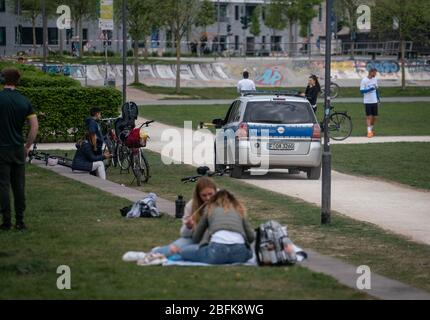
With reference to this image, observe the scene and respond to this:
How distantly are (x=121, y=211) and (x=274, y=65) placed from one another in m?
54.4

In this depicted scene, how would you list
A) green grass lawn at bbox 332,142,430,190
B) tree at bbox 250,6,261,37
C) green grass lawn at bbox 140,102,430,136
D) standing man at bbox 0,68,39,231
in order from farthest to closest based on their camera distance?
tree at bbox 250,6,261,37 < green grass lawn at bbox 140,102,430,136 < green grass lawn at bbox 332,142,430,190 < standing man at bbox 0,68,39,231

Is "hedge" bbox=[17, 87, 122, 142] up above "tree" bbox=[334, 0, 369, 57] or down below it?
below

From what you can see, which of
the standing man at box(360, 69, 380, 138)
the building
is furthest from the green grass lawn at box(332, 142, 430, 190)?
the building

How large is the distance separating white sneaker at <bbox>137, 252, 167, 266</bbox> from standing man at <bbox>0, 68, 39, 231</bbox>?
2960 mm

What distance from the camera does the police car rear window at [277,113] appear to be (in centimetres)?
2244

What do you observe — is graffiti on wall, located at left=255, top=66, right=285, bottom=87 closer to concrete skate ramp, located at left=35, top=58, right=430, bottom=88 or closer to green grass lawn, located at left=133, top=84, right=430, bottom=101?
concrete skate ramp, located at left=35, top=58, right=430, bottom=88

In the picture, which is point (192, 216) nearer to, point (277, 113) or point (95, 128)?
point (95, 128)

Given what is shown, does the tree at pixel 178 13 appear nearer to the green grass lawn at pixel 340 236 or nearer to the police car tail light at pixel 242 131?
the police car tail light at pixel 242 131

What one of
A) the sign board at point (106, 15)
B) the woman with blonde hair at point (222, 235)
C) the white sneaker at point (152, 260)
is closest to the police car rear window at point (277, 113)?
the woman with blonde hair at point (222, 235)

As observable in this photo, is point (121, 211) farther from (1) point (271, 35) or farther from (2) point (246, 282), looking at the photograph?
(1) point (271, 35)

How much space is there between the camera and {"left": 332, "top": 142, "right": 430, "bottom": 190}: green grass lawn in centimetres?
2286

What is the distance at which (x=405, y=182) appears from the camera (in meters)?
21.9

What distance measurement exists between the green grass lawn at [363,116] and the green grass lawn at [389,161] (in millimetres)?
4611
